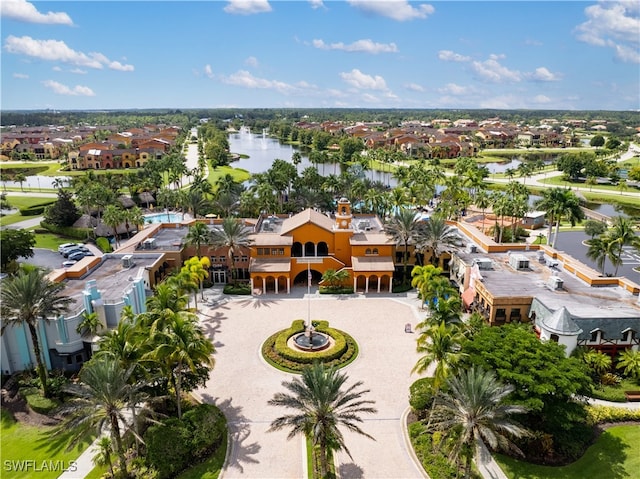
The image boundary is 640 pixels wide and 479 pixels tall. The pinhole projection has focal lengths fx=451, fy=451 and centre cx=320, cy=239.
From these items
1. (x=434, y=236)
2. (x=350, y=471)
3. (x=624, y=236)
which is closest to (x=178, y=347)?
(x=350, y=471)

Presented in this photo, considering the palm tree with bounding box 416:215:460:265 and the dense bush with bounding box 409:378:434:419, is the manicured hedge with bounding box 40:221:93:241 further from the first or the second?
the dense bush with bounding box 409:378:434:419

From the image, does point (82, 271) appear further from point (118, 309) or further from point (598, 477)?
point (598, 477)

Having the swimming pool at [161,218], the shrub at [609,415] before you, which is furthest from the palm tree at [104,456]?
the swimming pool at [161,218]

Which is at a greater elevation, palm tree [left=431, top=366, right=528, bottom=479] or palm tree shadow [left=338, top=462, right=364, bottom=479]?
palm tree [left=431, top=366, right=528, bottom=479]

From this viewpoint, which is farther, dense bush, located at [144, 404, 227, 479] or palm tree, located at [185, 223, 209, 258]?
palm tree, located at [185, 223, 209, 258]

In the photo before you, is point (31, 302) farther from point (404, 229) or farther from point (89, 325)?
point (404, 229)

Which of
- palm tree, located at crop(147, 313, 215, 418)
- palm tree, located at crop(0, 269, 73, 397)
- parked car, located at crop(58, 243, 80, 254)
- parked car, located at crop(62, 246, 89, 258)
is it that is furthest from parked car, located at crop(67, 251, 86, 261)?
palm tree, located at crop(147, 313, 215, 418)

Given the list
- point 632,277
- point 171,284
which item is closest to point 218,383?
point 171,284

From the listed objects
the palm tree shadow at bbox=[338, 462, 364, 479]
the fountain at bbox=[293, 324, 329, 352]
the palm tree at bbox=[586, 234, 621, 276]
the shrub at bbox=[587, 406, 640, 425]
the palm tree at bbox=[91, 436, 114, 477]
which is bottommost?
the palm tree shadow at bbox=[338, 462, 364, 479]
